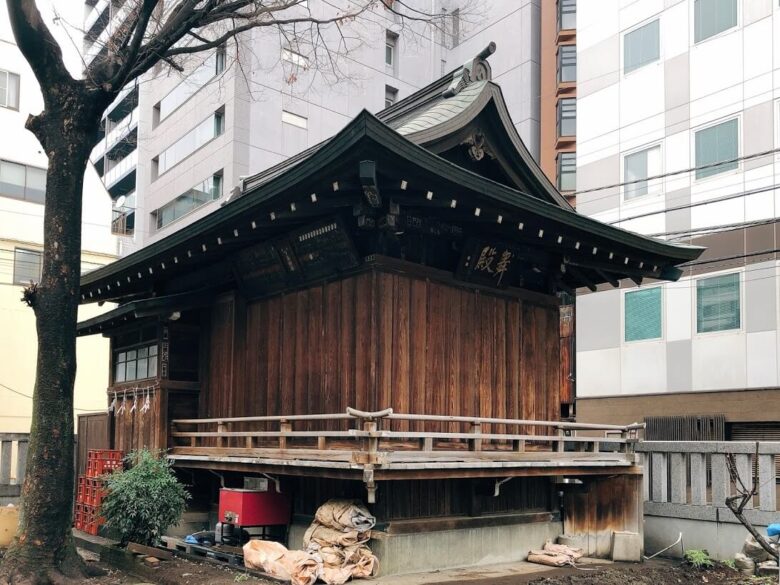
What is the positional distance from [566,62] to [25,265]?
85.3ft

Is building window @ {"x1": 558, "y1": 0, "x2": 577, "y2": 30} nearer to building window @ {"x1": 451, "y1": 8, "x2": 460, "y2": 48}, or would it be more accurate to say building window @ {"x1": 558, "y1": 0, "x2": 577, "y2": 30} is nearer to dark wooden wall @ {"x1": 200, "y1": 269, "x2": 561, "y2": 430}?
building window @ {"x1": 451, "y1": 8, "x2": 460, "y2": 48}

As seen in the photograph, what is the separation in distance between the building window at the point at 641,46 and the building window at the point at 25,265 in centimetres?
2490

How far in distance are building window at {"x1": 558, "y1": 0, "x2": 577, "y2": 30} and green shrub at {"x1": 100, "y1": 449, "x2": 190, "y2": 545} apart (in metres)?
31.5

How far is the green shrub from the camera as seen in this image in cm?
1386

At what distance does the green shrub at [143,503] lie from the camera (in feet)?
45.5

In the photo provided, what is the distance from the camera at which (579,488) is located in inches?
617

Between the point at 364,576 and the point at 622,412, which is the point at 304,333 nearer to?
the point at 364,576

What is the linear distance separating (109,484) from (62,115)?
251 inches

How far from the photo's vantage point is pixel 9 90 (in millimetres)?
33625

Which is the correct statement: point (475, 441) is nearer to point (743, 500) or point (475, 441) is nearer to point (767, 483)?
point (743, 500)

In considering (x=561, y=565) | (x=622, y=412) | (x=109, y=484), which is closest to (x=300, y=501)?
(x=109, y=484)

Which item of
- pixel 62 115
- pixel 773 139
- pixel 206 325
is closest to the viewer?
pixel 62 115

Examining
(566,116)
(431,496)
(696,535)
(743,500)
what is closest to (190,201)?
(566,116)

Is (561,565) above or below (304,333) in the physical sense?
below
